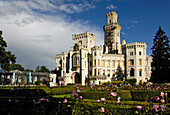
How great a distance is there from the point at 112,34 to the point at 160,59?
24312mm

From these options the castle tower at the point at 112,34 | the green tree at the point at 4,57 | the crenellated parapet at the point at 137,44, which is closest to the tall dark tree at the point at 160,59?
the crenellated parapet at the point at 137,44

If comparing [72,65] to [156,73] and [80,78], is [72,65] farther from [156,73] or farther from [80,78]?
[156,73]

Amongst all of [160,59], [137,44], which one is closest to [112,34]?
[137,44]

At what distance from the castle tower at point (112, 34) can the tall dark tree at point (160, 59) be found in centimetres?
1802

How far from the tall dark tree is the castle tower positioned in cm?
1802

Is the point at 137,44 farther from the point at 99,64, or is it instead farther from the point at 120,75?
the point at 99,64

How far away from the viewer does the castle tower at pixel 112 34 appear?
194 feet

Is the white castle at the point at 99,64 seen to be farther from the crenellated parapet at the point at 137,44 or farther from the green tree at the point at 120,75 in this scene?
the green tree at the point at 120,75

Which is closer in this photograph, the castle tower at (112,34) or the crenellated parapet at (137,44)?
the crenellated parapet at (137,44)

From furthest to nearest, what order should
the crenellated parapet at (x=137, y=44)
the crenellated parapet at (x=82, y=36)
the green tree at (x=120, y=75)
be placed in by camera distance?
the crenellated parapet at (x=82, y=36)
the crenellated parapet at (x=137, y=44)
the green tree at (x=120, y=75)

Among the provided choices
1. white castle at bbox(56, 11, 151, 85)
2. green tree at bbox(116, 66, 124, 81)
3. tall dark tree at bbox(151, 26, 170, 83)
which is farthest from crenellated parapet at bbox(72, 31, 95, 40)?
tall dark tree at bbox(151, 26, 170, 83)

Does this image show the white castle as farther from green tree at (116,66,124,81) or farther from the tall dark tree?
the tall dark tree

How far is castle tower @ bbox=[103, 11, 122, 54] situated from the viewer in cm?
5928

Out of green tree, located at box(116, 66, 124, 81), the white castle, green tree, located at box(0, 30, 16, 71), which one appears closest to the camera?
green tree, located at box(0, 30, 16, 71)
